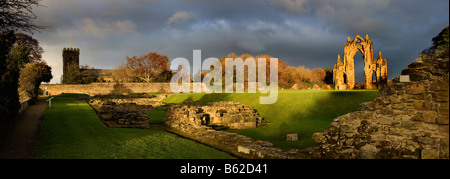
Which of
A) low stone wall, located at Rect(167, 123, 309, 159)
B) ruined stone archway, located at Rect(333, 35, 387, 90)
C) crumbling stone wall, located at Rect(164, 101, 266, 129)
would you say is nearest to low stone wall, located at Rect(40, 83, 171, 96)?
ruined stone archway, located at Rect(333, 35, 387, 90)

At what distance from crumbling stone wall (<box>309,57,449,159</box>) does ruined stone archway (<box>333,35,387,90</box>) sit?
2551cm

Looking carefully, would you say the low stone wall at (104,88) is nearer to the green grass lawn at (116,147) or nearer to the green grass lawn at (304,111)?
the green grass lawn at (304,111)

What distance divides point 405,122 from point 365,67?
2639 cm

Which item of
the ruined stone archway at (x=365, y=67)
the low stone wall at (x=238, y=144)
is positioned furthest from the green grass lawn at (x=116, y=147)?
the ruined stone archway at (x=365, y=67)

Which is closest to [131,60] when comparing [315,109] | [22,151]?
[315,109]

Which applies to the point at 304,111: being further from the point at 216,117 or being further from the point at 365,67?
the point at 365,67

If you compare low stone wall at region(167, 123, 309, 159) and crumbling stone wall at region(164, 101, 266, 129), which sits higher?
crumbling stone wall at region(164, 101, 266, 129)

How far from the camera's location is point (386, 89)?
7.63 meters

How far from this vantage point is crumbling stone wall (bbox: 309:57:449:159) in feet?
21.2

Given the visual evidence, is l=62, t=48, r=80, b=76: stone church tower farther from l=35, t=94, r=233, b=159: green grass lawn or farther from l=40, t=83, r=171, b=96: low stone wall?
l=35, t=94, r=233, b=159: green grass lawn

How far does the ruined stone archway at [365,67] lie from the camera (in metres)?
29.6

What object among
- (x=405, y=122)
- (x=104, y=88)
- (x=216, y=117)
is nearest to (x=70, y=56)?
(x=104, y=88)

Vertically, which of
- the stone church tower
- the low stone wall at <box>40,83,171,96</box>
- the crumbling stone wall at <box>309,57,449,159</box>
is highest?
the stone church tower
